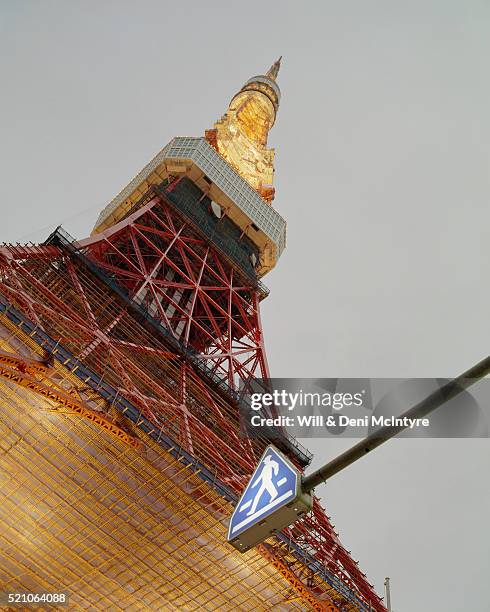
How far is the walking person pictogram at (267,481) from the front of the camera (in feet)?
17.9

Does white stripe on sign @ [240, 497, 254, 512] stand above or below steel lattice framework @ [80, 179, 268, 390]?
below

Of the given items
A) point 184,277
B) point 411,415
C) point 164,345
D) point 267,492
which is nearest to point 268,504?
point 267,492

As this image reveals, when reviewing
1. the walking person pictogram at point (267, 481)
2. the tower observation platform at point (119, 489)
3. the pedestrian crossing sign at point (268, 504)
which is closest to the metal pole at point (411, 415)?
the pedestrian crossing sign at point (268, 504)

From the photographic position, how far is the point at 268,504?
5.26 m

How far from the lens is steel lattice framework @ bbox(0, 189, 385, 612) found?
17.9 meters

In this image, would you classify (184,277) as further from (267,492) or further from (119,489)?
(267,492)

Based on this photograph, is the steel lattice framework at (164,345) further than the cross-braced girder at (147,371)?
No

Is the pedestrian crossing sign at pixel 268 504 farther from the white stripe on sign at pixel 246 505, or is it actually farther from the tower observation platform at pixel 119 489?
the tower observation platform at pixel 119 489

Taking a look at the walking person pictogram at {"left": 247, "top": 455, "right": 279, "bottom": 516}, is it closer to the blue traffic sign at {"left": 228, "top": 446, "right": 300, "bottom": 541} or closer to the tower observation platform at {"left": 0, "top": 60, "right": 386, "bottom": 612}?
the blue traffic sign at {"left": 228, "top": 446, "right": 300, "bottom": 541}

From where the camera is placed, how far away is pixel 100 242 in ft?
106

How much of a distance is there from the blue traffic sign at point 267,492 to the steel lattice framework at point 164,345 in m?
11.8

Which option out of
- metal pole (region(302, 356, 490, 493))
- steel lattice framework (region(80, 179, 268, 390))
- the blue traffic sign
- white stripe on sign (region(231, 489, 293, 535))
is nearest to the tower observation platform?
steel lattice framework (region(80, 179, 268, 390))

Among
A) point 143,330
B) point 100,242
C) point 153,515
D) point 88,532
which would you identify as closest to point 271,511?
point 153,515

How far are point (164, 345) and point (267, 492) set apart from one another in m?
23.2
